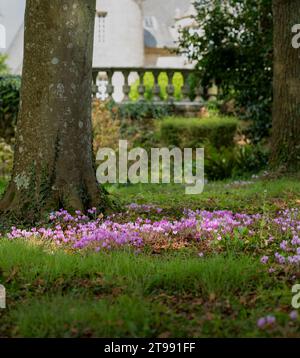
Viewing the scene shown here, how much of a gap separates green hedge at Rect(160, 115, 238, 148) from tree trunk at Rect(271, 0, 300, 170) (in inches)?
201

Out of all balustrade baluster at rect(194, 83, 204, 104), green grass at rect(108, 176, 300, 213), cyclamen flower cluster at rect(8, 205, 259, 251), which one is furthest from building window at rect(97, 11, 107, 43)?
cyclamen flower cluster at rect(8, 205, 259, 251)

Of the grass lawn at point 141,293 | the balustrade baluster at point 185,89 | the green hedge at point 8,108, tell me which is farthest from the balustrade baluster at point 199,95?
the grass lawn at point 141,293

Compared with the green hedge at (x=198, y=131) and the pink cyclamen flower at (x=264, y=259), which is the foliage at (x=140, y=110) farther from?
the pink cyclamen flower at (x=264, y=259)

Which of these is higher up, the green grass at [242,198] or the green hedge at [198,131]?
the green hedge at [198,131]

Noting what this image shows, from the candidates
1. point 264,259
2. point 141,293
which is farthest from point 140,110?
point 141,293

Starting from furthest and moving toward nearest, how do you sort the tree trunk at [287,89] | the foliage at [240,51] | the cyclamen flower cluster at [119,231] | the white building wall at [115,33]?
the white building wall at [115,33] → the foliage at [240,51] → the tree trunk at [287,89] → the cyclamen flower cluster at [119,231]

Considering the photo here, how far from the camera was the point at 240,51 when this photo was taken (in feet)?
53.4

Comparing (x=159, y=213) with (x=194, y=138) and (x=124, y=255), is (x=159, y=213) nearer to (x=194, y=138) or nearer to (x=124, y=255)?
(x=124, y=255)

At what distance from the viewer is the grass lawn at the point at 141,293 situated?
4090mm

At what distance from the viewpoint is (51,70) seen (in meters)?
7.54

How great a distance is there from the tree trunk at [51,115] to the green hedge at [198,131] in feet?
32.2

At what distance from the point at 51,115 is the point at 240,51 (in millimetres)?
9650
